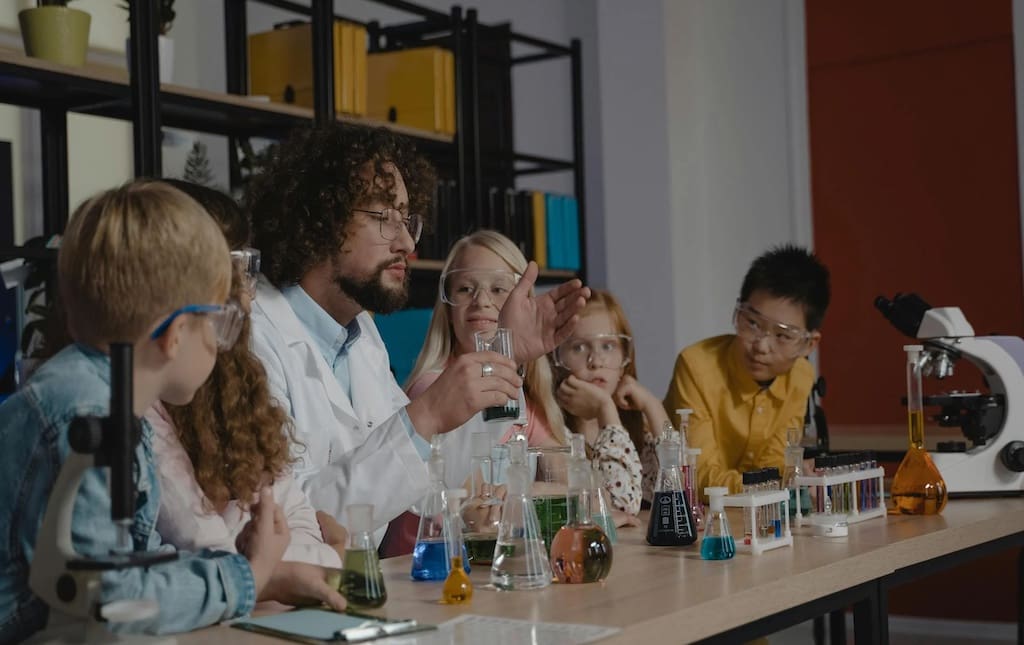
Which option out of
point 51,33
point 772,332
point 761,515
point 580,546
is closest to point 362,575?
point 580,546

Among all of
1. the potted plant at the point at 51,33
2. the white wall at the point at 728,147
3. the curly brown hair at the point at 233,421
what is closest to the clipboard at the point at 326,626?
the curly brown hair at the point at 233,421

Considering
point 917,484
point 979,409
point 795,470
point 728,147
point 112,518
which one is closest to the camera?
point 112,518

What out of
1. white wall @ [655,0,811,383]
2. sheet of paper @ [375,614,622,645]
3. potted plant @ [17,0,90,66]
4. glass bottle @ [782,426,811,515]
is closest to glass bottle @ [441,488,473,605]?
sheet of paper @ [375,614,622,645]

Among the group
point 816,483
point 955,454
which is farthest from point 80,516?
point 955,454

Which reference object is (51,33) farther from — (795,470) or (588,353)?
(795,470)

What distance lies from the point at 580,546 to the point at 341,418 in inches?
34.0

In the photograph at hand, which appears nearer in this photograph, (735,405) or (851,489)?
(851,489)

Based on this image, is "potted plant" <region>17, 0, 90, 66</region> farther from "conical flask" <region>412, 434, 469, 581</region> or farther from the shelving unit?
"conical flask" <region>412, 434, 469, 581</region>

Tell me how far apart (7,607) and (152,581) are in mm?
161

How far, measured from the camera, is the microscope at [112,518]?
1.14 metres

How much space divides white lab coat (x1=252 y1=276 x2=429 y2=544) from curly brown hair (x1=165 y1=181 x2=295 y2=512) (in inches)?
8.9

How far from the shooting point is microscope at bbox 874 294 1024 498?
2.61m

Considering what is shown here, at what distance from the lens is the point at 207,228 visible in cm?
129

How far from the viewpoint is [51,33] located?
3391 millimetres
